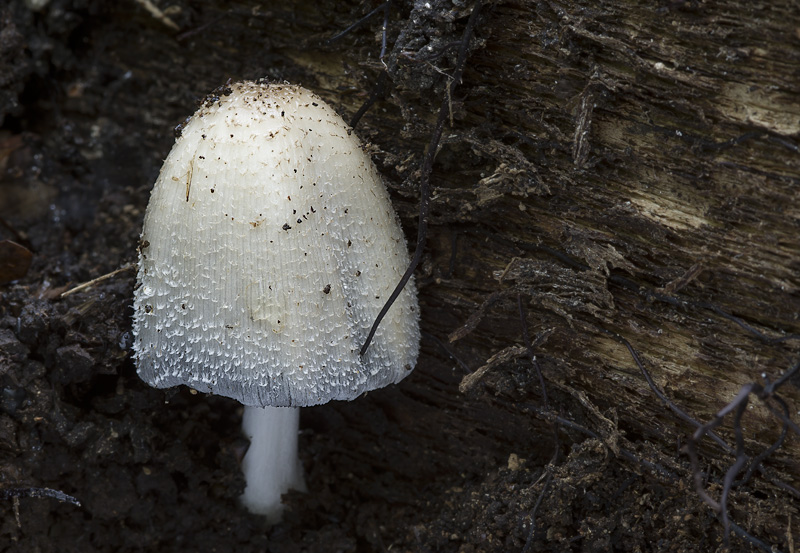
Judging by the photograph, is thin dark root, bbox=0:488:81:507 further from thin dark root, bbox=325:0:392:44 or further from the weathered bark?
thin dark root, bbox=325:0:392:44

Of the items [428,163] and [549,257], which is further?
[549,257]

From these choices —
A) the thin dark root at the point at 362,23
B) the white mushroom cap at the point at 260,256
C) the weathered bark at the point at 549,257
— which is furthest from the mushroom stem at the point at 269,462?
the thin dark root at the point at 362,23

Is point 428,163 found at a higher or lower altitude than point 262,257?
higher

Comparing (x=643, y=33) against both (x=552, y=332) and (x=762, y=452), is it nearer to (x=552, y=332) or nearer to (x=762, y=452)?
(x=552, y=332)

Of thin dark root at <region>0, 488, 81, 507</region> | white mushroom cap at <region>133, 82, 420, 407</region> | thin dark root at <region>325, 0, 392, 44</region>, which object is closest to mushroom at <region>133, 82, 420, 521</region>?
white mushroom cap at <region>133, 82, 420, 407</region>

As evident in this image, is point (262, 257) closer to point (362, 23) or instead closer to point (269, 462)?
point (362, 23)

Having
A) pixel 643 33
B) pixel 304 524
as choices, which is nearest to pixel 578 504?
pixel 304 524

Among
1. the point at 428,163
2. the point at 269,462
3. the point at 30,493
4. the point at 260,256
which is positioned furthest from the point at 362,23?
the point at 30,493

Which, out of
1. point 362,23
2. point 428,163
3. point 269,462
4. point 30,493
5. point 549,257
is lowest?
point 269,462
